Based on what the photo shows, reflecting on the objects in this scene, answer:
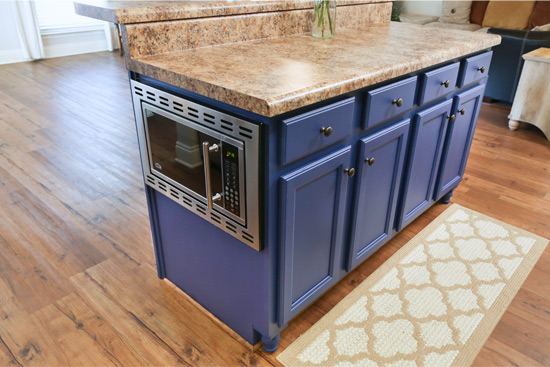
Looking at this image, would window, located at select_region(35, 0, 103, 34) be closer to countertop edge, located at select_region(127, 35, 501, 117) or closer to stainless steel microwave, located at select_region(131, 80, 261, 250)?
stainless steel microwave, located at select_region(131, 80, 261, 250)

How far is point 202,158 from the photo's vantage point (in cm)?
130

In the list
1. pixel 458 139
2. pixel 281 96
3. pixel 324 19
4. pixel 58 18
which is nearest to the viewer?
pixel 281 96

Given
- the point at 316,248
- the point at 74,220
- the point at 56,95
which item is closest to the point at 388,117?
the point at 316,248

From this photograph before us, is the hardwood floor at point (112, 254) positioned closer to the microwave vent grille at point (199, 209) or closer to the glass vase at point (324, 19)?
the microwave vent grille at point (199, 209)

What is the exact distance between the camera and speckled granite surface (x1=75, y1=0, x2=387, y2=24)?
1309mm

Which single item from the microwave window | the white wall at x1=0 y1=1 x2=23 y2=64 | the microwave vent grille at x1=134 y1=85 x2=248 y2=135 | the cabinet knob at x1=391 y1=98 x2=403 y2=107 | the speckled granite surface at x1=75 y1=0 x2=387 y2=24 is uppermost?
the speckled granite surface at x1=75 y1=0 x2=387 y2=24

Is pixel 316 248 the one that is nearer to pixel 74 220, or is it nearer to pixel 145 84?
pixel 145 84

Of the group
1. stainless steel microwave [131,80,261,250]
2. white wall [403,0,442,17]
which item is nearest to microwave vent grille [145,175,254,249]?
stainless steel microwave [131,80,261,250]

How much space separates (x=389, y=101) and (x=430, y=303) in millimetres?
839

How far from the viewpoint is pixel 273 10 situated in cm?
178

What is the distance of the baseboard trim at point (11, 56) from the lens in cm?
538

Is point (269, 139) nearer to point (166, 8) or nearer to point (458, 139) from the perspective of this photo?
point (166, 8)

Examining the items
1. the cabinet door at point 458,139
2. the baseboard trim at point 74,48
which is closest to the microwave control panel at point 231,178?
the cabinet door at point 458,139

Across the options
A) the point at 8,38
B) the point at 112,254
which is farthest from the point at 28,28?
the point at 112,254
